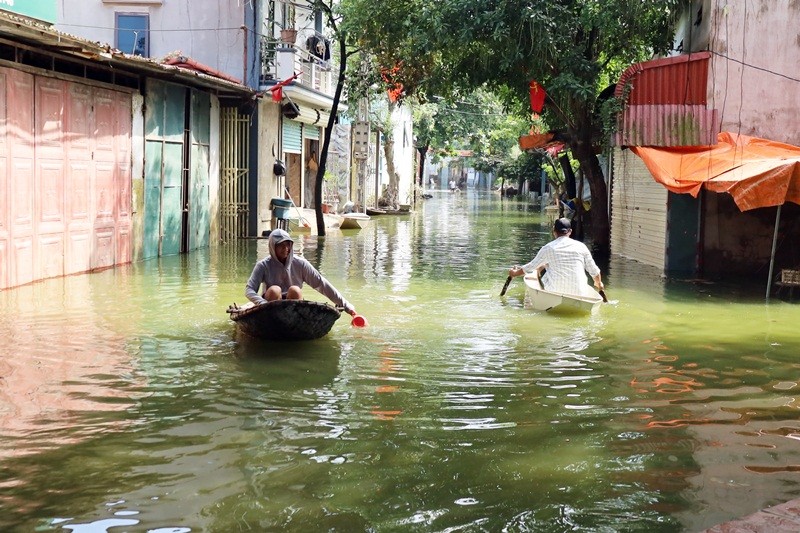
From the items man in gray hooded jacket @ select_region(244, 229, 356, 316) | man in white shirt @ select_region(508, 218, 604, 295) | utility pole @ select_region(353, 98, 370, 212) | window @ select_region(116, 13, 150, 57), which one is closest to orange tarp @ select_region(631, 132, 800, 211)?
man in white shirt @ select_region(508, 218, 604, 295)

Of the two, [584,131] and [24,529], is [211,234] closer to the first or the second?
[584,131]

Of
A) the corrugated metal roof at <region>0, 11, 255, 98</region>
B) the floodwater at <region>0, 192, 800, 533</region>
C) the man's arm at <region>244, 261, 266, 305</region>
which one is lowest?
the floodwater at <region>0, 192, 800, 533</region>

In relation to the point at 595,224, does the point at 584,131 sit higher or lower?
higher

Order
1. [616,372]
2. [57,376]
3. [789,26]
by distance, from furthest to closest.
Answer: [789,26] < [616,372] < [57,376]

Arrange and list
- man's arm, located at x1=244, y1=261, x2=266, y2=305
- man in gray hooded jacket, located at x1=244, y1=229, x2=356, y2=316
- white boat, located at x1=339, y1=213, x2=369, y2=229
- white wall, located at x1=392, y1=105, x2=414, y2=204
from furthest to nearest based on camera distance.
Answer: white wall, located at x1=392, y1=105, x2=414, y2=204 < white boat, located at x1=339, y1=213, x2=369, y2=229 < man in gray hooded jacket, located at x1=244, y1=229, x2=356, y2=316 < man's arm, located at x1=244, y1=261, x2=266, y2=305

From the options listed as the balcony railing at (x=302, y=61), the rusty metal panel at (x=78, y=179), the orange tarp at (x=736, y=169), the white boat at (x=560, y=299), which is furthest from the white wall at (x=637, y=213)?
the rusty metal panel at (x=78, y=179)

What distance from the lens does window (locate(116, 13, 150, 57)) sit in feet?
80.1

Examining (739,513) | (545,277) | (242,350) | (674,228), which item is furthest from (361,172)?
(739,513)

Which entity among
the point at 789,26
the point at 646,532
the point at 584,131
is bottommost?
the point at 646,532

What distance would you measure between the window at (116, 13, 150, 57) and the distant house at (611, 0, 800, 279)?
12.4 metres

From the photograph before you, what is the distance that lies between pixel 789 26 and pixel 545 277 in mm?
7701

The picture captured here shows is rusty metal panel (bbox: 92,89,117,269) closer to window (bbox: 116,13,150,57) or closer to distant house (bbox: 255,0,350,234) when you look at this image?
distant house (bbox: 255,0,350,234)

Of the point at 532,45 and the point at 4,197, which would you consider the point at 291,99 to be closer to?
the point at 532,45

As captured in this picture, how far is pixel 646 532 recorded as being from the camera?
5.13m
